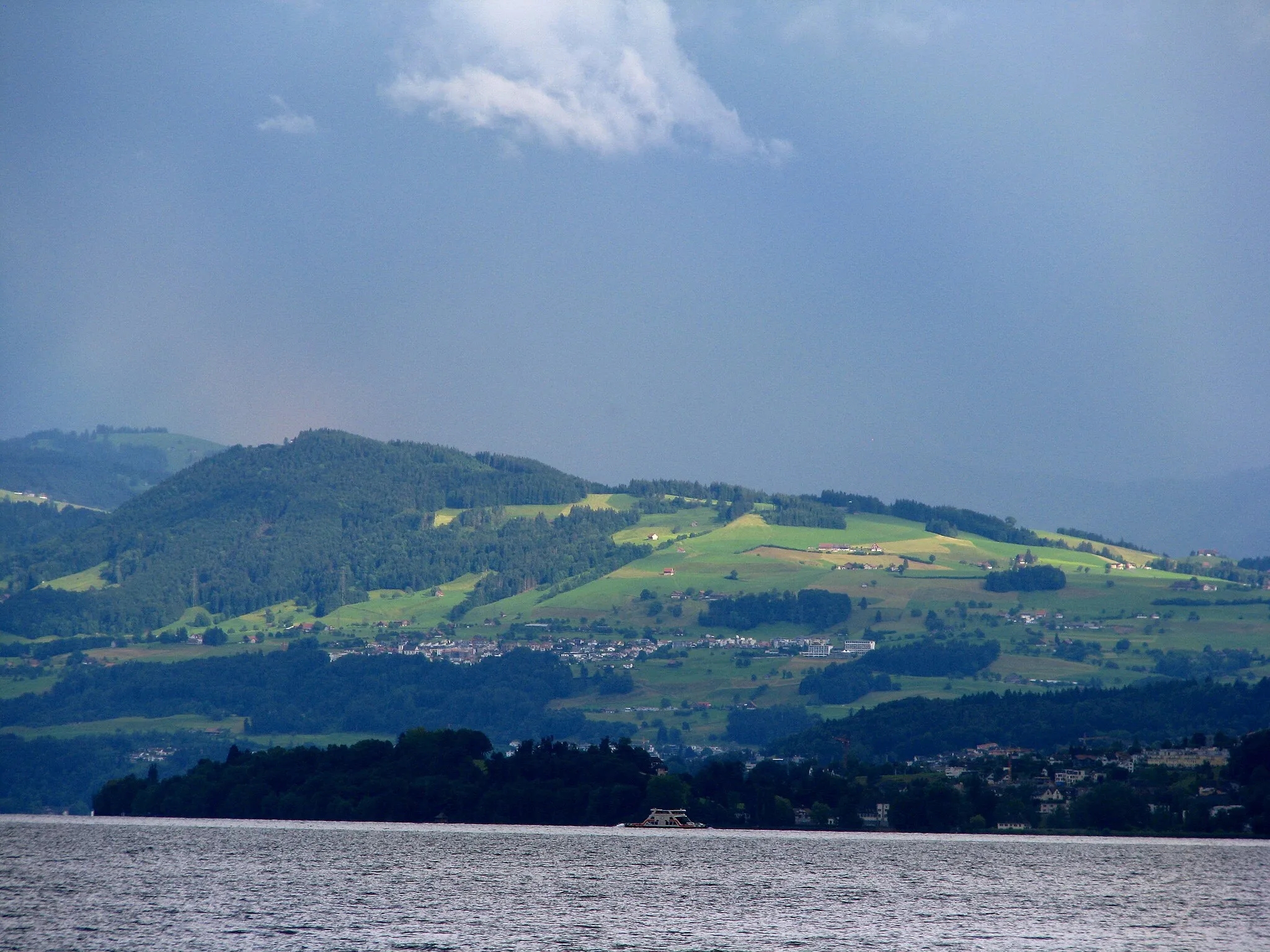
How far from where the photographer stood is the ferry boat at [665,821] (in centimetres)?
17762

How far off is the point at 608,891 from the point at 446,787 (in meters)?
59.4

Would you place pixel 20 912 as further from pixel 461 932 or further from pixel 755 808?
pixel 755 808

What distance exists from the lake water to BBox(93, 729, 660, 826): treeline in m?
2.92

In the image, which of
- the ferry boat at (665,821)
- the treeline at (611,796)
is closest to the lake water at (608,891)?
the ferry boat at (665,821)

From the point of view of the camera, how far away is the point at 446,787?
7215 inches

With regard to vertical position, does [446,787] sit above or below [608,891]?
above

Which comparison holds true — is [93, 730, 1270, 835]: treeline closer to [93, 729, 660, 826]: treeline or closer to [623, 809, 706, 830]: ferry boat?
[93, 729, 660, 826]: treeline

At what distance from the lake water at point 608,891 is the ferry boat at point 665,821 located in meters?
1.15

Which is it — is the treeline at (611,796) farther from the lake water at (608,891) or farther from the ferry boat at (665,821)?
the lake water at (608,891)

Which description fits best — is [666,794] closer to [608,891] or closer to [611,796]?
[611,796]

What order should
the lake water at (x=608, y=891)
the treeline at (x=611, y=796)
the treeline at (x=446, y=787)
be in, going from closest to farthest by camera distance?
the lake water at (x=608, y=891), the treeline at (x=446, y=787), the treeline at (x=611, y=796)

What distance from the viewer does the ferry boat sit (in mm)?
177625

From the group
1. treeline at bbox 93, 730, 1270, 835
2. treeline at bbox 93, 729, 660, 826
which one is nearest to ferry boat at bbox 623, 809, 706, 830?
treeline at bbox 93, 730, 1270, 835

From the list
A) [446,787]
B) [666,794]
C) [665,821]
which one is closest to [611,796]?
[666,794]
